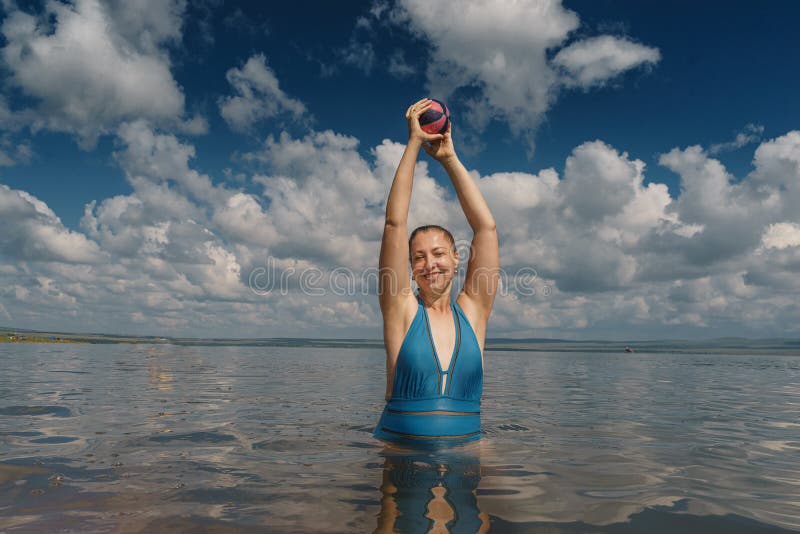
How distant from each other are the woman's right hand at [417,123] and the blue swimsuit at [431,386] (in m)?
1.74

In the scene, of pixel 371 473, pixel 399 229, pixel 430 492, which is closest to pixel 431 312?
pixel 399 229

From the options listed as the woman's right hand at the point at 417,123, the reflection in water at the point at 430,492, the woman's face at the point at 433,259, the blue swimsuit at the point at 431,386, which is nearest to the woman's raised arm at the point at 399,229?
the woman's right hand at the point at 417,123

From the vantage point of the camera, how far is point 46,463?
6.03 meters

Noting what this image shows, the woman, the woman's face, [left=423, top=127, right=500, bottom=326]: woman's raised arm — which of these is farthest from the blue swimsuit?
[left=423, top=127, right=500, bottom=326]: woman's raised arm

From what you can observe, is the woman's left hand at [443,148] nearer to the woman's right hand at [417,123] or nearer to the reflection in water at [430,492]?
the woman's right hand at [417,123]

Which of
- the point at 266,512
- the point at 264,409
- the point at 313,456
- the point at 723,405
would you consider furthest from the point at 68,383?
the point at 723,405

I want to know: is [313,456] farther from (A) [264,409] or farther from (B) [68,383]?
(B) [68,383]

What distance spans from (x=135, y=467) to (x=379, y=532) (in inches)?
143

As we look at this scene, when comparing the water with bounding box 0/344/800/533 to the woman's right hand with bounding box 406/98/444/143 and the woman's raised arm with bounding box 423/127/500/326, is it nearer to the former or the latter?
the woman's raised arm with bounding box 423/127/500/326

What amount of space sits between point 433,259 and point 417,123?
1.41 m

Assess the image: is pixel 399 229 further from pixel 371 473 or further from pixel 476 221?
pixel 371 473

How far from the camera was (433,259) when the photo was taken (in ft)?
17.1

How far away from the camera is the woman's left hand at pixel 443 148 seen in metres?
5.44

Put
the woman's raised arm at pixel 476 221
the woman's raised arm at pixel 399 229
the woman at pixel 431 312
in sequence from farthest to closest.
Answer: the woman's raised arm at pixel 476 221 < the woman at pixel 431 312 < the woman's raised arm at pixel 399 229
